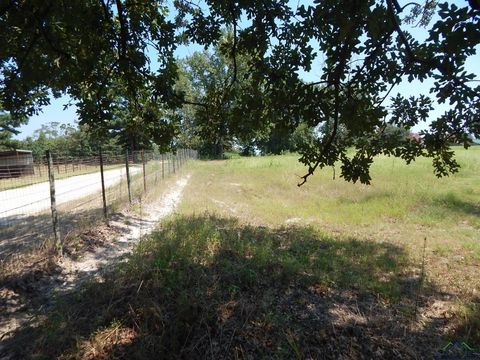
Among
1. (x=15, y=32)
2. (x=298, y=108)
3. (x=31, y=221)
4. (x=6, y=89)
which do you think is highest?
(x=15, y=32)

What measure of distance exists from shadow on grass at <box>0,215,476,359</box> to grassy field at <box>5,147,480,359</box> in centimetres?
1

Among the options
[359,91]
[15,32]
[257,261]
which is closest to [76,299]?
[257,261]

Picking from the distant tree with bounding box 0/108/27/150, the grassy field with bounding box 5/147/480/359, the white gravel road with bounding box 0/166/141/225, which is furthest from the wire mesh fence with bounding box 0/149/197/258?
the distant tree with bounding box 0/108/27/150

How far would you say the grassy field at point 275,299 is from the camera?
320cm

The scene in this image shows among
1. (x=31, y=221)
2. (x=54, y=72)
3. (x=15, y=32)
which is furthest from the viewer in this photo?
(x=31, y=221)

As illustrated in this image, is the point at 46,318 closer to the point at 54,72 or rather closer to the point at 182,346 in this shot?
the point at 182,346

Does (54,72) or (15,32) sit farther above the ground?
(15,32)

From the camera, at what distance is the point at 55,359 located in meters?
3.05

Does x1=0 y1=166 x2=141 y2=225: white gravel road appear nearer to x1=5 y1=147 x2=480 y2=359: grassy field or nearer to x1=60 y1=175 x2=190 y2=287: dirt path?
→ x1=60 y1=175 x2=190 y2=287: dirt path

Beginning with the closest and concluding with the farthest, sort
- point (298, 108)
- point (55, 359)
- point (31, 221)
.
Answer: point (55, 359) → point (298, 108) → point (31, 221)

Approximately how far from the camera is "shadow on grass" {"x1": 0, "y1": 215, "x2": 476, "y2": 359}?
3.16 metres

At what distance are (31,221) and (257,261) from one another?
703cm

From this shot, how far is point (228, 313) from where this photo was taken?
3555mm

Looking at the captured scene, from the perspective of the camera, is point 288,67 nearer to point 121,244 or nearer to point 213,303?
point 213,303
